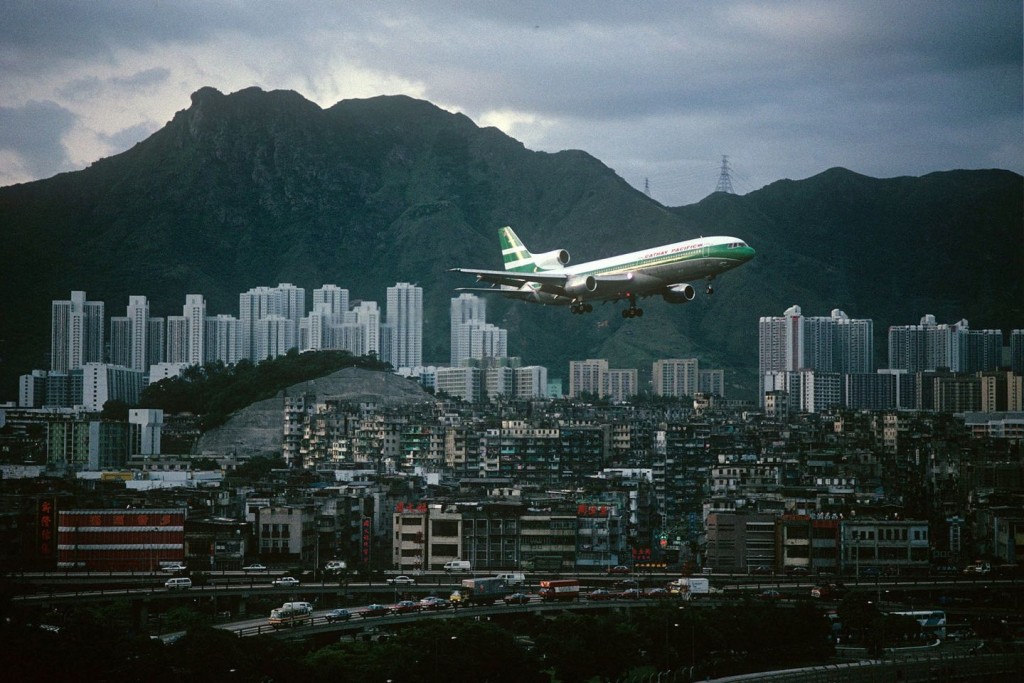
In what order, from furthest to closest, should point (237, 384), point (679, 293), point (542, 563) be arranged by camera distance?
point (237, 384), point (542, 563), point (679, 293)

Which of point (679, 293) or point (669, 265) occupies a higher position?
point (669, 265)

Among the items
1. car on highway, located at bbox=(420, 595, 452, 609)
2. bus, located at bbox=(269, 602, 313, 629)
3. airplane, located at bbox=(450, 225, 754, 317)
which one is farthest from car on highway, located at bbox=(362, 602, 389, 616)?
airplane, located at bbox=(450, 225, 754, 317)

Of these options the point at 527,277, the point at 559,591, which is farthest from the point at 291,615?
the point at 527,277

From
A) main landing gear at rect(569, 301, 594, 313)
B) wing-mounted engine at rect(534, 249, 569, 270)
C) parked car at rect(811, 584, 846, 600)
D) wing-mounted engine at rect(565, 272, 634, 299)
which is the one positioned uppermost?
wing-mounted engine at rect(534, 249, 569, 270)

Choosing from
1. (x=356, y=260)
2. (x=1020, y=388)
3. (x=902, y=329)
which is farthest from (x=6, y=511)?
(x=356, y=260)

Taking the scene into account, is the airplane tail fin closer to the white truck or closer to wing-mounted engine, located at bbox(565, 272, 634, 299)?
wing-mounted engine, located at bbox(565, 272, 634, 299)

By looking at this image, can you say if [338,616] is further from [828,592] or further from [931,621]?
[931,621]
